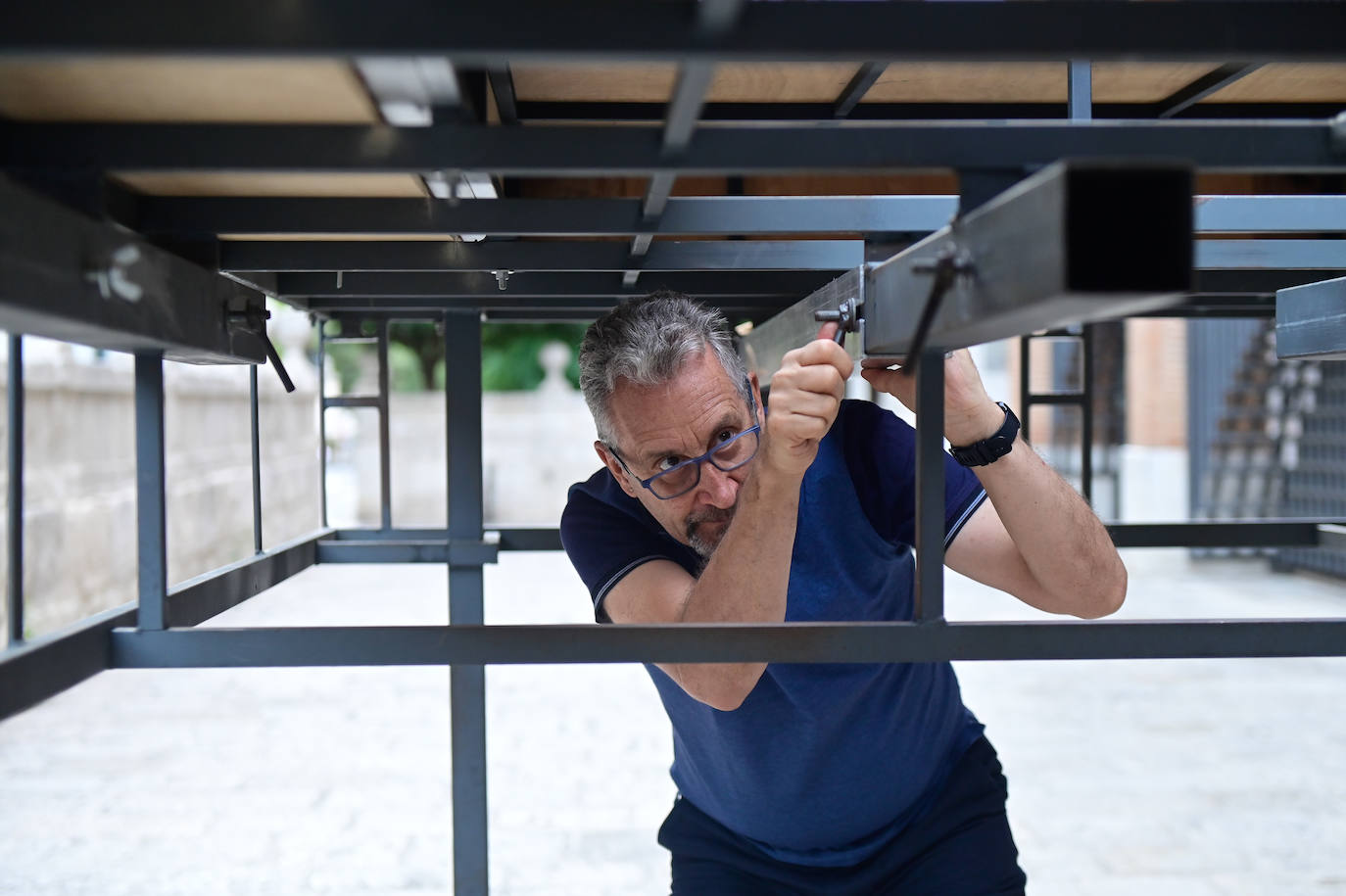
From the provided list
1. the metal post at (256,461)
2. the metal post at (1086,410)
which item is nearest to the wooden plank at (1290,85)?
the metal post at (1086,410)

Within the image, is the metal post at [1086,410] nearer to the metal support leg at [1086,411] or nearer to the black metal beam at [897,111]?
the metal support leg at [1086,411]

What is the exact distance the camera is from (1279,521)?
113 inches

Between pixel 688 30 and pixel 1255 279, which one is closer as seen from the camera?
pixel 688 30

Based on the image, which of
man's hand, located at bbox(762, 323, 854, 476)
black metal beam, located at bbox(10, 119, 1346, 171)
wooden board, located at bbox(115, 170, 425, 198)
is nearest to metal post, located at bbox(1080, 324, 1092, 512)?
man's hand, located at bbox(762, 323, 854, 476)

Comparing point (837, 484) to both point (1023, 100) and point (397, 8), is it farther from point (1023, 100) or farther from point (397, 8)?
point (397, 8)

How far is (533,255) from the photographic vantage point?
5.96 feet

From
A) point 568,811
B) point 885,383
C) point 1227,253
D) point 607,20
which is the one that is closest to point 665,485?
point 885,383

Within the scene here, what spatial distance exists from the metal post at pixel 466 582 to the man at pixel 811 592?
1.43ft

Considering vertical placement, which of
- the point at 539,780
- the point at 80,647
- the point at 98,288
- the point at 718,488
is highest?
the point at 98,288

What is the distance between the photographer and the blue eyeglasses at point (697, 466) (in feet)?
6.34

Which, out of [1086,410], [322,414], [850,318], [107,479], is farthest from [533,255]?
[107,479]

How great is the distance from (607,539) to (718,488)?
253 mm

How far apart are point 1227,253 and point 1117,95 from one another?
0.33 meters

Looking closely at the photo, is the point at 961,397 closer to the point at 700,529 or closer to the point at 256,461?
the point at 700,529
